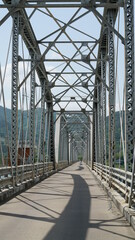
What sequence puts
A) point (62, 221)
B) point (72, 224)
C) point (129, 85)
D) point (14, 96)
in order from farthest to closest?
point (14, 96), point (129, 85), point (62, 221), point (72, 224)

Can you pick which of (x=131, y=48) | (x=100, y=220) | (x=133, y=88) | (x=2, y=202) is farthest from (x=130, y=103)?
(x=2, y=202)

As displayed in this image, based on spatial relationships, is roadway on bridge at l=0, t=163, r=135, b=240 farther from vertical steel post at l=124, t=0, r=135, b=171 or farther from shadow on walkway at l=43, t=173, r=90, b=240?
vertical steel post at l=124, t=0, r=135, b=171

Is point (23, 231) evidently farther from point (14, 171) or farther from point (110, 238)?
point (14, 171)

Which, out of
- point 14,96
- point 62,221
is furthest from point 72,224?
point 14,96

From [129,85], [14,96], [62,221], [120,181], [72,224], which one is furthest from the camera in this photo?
[14,96]

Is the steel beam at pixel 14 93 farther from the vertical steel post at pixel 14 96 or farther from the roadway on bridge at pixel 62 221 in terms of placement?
the roadway on bridge at pixel 62 221

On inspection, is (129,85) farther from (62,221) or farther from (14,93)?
(14,93)

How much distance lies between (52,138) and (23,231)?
30176mm

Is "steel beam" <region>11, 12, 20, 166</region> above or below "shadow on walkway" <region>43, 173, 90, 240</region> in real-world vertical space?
above

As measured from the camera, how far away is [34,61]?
824 inches

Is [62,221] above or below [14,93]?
below

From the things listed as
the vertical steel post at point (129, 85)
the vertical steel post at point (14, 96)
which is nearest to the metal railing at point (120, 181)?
the vertical steel post at point (129, 85)

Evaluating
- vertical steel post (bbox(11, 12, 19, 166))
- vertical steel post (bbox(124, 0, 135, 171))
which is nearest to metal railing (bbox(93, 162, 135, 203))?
vertical steel post (bbox(124, 0, 135, 171))

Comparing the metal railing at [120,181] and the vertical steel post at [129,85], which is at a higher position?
the vertical steel post at [129,85]
